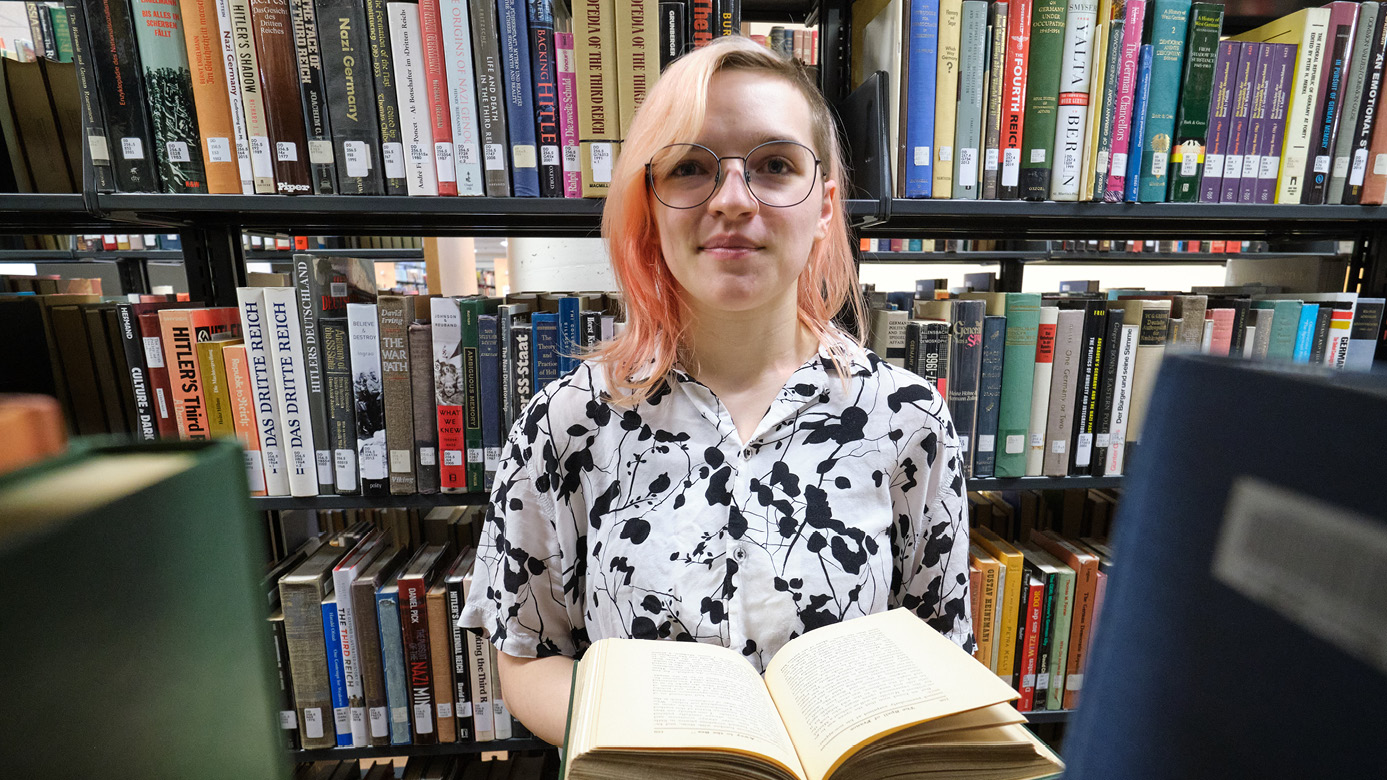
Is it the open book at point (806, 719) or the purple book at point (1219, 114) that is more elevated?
the purple book at point (1219, 114)

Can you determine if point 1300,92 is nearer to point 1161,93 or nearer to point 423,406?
point 1161,93

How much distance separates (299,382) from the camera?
3.20 feet

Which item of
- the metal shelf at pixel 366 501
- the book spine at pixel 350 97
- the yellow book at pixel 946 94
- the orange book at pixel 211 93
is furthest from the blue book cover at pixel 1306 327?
the orange book at pixel 211 93

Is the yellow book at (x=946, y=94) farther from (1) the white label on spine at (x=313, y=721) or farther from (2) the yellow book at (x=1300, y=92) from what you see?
(1) the white label on spine at (x=313, y=721)

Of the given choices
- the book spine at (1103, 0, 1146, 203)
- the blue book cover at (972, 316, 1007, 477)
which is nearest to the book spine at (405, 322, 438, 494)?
the blue book cover at (972, 316, 1007, 477)

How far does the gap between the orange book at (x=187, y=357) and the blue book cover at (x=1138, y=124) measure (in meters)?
1.56

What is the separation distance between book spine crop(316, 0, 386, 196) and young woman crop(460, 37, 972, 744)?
15.6 inches

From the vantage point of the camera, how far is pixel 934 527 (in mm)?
810

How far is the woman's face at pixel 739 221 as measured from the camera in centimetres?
73

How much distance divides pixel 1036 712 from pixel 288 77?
67.6 inches

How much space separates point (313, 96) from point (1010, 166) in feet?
3.64

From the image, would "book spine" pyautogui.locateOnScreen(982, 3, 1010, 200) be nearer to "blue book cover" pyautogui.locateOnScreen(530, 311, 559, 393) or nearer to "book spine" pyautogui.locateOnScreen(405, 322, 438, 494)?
"blue book cover" pyautogui.locateOnScreen(530, 311, 559, 393)

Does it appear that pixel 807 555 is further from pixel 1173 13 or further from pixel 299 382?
pixel 1173 13

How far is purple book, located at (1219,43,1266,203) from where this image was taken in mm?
1021
